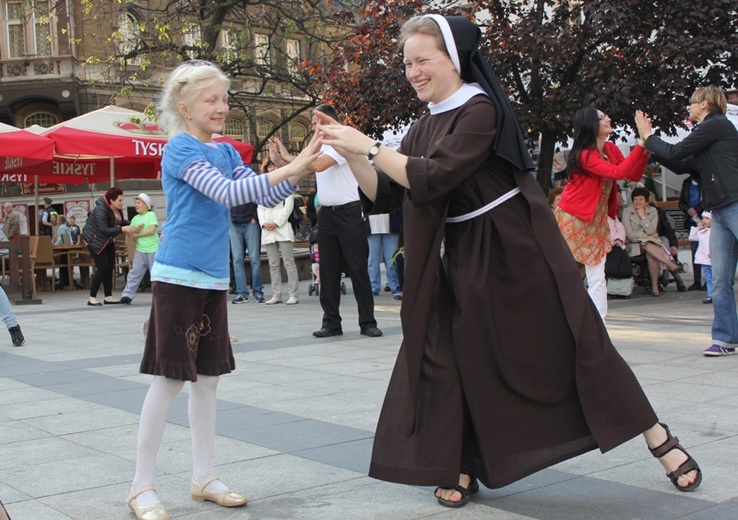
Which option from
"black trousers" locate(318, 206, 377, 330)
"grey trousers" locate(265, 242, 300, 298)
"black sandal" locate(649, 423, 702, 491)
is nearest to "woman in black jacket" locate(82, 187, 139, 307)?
"grey trousers" locate(265, 242, 300, 298)

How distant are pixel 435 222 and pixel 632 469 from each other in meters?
1.37

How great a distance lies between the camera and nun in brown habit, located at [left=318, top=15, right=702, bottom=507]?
3342 millimetres

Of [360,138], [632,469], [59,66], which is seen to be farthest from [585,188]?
[59,66]

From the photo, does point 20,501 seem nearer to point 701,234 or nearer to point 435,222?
point 435,222

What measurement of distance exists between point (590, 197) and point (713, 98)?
1395mm

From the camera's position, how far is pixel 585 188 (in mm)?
7711

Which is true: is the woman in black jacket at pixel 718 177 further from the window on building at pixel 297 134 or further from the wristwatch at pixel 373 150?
the window on building at pixel 297 134

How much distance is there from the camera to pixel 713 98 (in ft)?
21.7

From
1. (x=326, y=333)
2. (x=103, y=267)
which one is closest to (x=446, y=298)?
(x=326, y=333)

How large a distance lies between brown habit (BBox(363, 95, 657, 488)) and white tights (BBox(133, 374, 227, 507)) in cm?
67

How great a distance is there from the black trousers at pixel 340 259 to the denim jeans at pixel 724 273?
3.18 meters

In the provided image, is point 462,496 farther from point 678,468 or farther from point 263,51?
point 263,51

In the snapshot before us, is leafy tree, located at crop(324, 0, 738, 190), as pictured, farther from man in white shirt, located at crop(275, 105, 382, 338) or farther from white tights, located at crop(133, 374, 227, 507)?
white tights, located at crop(133, 374, 227, 507)

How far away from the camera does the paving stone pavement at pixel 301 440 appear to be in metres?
3.49
